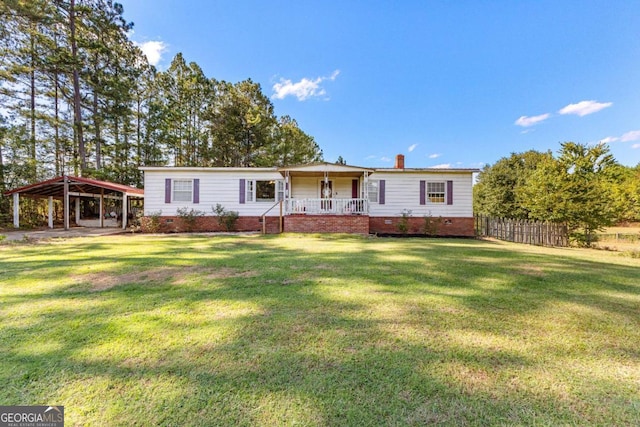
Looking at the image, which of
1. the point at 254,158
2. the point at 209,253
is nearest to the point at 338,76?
the point at 254,158

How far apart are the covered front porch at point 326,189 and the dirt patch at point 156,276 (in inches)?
321

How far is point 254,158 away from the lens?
972 inches

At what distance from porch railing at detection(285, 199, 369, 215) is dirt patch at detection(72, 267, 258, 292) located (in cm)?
813

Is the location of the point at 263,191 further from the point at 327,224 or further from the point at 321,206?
the point at 327,224

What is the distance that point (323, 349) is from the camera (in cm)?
214

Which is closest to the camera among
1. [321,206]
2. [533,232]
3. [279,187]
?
[533,232]

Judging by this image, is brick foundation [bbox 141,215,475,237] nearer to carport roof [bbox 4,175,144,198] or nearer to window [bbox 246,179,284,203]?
window [bbox 246,179,284,203]

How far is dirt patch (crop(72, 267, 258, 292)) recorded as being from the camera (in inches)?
157

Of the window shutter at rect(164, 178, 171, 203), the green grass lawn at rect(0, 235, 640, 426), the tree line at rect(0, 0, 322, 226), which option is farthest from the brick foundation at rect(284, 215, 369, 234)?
the tree line at rect(0, 0, 322, 226)

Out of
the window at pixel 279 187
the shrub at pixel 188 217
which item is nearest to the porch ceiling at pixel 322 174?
the window at pixel 279 187

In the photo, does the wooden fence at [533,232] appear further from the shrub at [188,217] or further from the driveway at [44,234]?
the driveway at [44,234]

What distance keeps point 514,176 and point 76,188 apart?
30.8m

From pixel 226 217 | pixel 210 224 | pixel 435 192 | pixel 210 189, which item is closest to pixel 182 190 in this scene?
pixel 210 189

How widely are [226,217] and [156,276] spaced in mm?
9691
